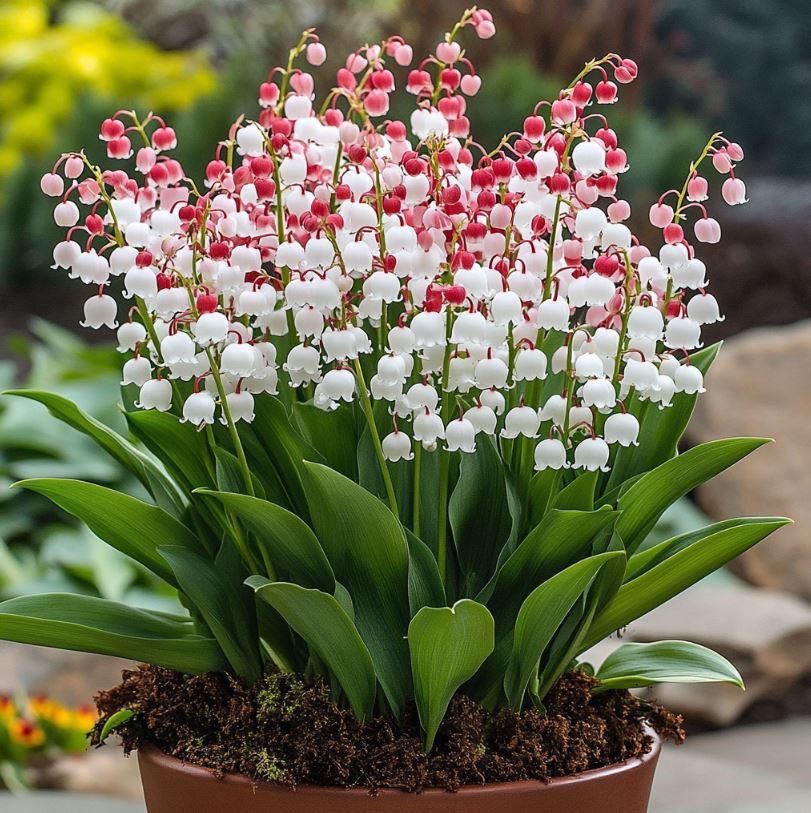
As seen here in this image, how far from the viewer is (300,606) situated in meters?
1.05

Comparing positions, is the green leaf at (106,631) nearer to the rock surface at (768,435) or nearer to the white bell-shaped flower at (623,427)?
the white bell-shaped flower at (623,427)

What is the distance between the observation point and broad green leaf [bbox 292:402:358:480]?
1.20 meters

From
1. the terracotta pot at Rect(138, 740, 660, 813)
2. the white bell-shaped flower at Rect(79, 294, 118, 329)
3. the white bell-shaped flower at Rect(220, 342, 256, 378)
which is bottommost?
the terracotta pot at Rect(138, 740, 660, 813)

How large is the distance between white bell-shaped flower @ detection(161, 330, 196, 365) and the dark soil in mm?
341

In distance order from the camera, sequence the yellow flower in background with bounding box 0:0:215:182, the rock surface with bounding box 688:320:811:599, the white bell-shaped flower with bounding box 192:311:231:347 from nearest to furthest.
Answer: the white bell-shaped flower with bounding box 192:311:231:347
the rock surface with bounding box 688:320:811:599
the yellow flower in background with bounding box 0:0:215:182

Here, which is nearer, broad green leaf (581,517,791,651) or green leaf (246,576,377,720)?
green leaf (246,576,377,720)

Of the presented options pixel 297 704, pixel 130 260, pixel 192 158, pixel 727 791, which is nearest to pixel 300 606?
pixel 297 704

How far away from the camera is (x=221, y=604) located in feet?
3.92

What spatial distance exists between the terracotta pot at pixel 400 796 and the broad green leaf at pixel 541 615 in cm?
10

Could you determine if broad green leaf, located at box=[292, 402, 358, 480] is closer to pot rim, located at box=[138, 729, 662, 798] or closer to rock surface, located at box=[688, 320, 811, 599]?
pot rim, located at box=[138, 729, 662, 798]

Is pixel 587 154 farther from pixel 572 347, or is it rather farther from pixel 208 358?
pixel 208 358

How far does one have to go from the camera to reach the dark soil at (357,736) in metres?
1.09

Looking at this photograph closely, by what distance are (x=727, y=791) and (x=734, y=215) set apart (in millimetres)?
3441

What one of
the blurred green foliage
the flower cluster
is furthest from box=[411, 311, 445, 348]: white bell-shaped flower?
the blurred green foliage
